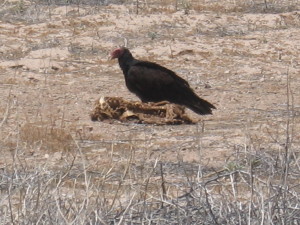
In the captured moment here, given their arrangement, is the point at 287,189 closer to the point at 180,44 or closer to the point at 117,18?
the point at 180,44

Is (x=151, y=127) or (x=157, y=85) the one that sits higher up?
(x=157, y=85)

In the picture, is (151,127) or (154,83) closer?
(151,127)

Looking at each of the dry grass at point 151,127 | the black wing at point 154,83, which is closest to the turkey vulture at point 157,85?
the black wing at point 154,83

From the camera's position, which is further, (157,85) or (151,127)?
(157,85)

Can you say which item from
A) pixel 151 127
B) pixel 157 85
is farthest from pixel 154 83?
pixel 151 127

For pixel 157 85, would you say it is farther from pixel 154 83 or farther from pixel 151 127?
pixel 151 127

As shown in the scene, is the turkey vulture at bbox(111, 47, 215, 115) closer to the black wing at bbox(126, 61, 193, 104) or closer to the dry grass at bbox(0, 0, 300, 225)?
the black wing at bbox(126, 61, 193, 104)

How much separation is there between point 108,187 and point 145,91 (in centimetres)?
300

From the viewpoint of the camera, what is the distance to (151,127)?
8.38m

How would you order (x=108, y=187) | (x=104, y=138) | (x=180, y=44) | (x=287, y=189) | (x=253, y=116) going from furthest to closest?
1. (x=180, y=44)
2. (x=253, y=116)
3. (x=104, y=138)
4. (x=108, y=187)
5. (x=287, y=189)

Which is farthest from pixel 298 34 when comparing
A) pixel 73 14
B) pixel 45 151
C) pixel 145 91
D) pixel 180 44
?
pixel 45 151

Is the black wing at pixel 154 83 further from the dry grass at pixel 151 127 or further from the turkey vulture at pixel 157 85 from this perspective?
the dry grass at pixel 151 127

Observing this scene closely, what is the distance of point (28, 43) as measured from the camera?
11461 mm

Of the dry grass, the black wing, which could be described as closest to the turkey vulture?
the black wing
